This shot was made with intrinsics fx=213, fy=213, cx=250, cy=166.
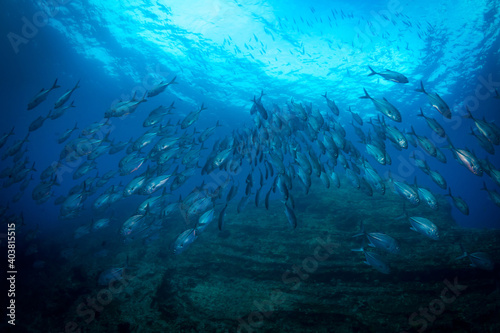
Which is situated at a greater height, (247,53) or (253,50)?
(253,50)

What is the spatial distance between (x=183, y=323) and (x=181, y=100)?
2566 cm

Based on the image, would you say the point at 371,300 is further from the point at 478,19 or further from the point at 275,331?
the point at 478,19

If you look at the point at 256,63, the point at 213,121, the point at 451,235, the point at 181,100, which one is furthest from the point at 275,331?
the point at 213,121

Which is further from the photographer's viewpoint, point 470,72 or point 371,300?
point 470,72

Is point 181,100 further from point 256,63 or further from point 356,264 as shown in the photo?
point 356,264

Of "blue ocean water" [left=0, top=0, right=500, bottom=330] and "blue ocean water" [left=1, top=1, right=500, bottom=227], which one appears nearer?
"blue ocean water" [left=0, top=0, right=500, bottom=330]

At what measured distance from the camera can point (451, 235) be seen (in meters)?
6.29

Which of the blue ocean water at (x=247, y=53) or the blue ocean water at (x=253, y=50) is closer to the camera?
the blue ocean water at (x=247, y=53)

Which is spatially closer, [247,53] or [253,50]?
[253,50]

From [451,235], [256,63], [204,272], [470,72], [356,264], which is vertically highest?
[470,72]

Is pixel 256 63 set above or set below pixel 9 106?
above

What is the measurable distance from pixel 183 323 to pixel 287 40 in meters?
18.3

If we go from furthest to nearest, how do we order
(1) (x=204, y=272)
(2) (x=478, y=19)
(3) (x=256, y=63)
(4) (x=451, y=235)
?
(3) (x=256, y=63), (2) (x=478, y=19), (1) (x=204, y=272), (4) (x=451, y=235)

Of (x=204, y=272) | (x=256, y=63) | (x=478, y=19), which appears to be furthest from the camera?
(x=256, y=63)
